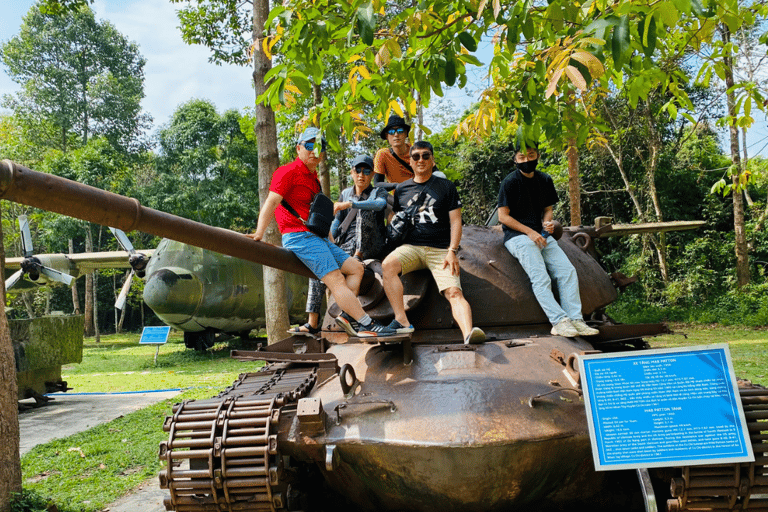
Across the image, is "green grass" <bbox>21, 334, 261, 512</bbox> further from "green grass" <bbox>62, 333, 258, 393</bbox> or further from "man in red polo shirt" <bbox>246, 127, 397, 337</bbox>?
"man in red polo shirt" <bbox>246, 127, 397, 337</bbox>

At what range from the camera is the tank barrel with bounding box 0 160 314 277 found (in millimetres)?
3066

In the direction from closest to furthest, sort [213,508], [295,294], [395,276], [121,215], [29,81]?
[121,215]
[213,508]
[395,276]
[295,294]
[29,81]

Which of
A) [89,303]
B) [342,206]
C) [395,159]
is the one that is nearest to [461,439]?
[342,206]

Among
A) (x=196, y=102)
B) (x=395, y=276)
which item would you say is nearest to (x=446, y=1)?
(x=395, y=276)

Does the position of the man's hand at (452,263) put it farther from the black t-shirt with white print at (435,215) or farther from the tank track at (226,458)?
the tank track at (226,458)

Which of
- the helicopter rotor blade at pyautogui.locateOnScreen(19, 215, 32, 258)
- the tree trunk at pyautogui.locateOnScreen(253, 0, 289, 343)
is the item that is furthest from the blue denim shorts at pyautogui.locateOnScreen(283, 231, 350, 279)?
the helicopter rotor blade at pyautogui.locateOnScreen(19, 215, 32, 258)

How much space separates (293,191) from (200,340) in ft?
47.0

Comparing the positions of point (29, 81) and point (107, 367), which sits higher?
point (29, 81)

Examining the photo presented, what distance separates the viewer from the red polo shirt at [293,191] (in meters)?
4.90

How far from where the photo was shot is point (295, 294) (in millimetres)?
17609

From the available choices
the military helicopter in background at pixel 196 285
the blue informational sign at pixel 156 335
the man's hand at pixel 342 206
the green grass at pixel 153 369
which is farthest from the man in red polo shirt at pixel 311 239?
the blue informational sign at pixel 156 335

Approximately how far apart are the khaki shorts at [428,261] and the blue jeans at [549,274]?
2.05 feet

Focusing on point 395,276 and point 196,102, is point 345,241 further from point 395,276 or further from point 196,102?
point 196,102

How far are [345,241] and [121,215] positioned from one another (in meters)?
2.48
